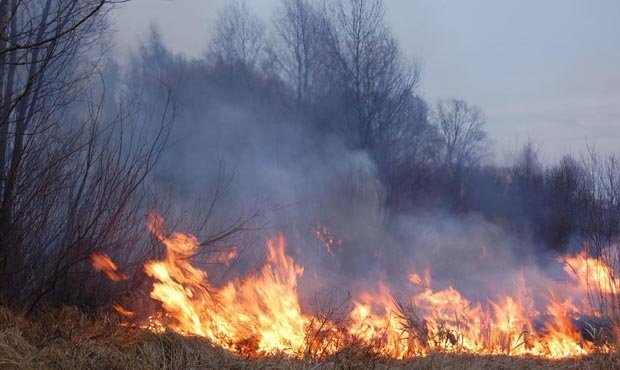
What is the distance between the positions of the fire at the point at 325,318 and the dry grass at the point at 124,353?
34 cm

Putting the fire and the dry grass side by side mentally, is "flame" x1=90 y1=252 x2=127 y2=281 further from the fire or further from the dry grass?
the dry grass

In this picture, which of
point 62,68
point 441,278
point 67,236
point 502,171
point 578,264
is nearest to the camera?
point 67,236

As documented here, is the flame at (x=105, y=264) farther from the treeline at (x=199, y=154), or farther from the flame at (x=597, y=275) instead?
the flame at (x=597, y=275)

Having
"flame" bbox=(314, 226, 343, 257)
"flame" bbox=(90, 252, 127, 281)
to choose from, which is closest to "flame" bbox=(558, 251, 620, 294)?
"flame" bbox=(314, 226, 343, 257)

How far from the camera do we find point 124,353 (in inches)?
214

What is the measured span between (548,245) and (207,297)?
13.7 metres

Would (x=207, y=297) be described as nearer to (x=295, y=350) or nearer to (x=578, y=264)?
(x=295, y=350)

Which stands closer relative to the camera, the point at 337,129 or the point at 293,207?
the point at 293,207

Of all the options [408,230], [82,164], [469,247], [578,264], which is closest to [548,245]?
[469,247]

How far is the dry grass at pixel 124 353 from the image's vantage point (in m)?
5.18

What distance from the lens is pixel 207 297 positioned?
7234 millimetres

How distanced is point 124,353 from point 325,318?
230 cm

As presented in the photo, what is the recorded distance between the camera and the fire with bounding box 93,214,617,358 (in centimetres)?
680

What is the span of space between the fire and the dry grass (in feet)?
1.12
